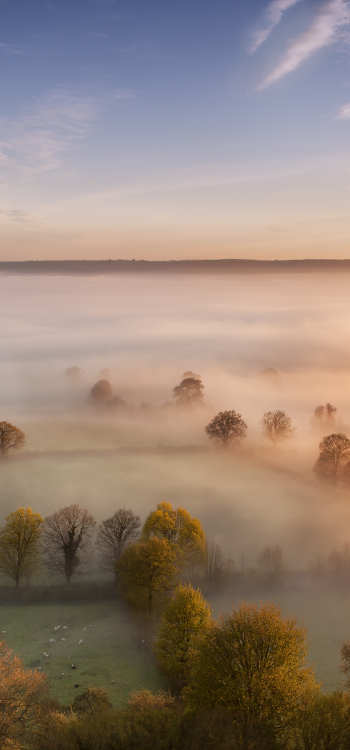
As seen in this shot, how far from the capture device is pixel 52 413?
126125mm

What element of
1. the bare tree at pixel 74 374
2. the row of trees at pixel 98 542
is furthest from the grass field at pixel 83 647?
the bare tree at pixel 74 374

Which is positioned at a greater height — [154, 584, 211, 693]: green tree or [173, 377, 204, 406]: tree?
[173, 377, 204, 406]: tree

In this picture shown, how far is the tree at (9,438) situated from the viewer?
265 ft

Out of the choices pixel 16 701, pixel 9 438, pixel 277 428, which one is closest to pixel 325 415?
pixel 277 428

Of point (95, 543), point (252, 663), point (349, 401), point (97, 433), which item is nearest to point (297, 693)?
point (252, 663)

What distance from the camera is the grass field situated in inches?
1535

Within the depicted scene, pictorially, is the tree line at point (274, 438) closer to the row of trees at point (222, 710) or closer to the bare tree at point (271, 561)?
the bare tree at point (271, 561)

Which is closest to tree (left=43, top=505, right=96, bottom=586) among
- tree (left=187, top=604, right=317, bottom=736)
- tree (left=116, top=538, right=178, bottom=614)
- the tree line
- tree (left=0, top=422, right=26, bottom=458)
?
tree (left=116, top=538, right=178, bottom=614)

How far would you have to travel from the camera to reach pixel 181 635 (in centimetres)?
3881

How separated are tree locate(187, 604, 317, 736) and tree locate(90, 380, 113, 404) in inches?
4120

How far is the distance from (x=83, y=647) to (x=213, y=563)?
1655 cm

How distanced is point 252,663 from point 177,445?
204 feet

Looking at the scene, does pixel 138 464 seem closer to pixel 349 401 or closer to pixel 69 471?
pixel 69 471

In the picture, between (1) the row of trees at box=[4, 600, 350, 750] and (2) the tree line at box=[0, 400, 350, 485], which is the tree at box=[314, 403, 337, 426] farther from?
(1) the row of trees at box=[4, 600, 350, 750]
